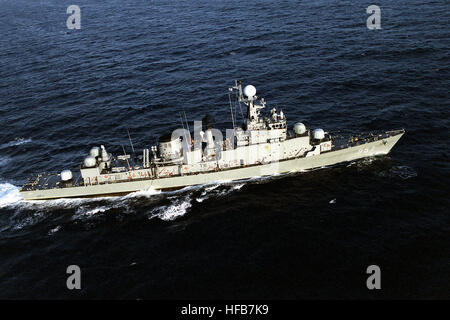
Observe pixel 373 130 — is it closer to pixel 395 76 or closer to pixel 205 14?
pixel 395 76

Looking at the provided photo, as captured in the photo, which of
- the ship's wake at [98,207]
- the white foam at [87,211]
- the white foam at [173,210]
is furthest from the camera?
the white foam at [87,211]

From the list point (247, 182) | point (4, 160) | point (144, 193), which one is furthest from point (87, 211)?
point (4, 160)

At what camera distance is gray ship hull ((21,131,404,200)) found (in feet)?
154

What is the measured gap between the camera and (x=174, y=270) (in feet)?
113

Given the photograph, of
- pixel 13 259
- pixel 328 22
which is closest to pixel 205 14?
pixel 328 22

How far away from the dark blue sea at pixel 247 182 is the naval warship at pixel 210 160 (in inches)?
62.6

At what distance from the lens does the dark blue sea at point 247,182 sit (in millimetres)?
33469

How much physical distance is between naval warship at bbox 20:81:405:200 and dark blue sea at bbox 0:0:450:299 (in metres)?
1.59
